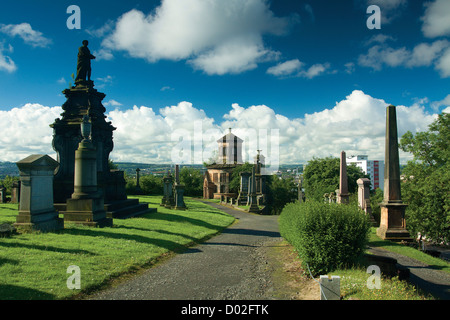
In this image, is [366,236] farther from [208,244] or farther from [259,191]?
[259,191]

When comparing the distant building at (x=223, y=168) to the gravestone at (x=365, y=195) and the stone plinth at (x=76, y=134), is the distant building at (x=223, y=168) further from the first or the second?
the stone plinth at (x=76, y=134)

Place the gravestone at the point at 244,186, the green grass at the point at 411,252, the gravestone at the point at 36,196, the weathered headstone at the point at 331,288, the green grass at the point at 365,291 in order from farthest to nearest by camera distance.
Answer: the gravestone at the point at 244,186 < the gravestone at the point at 36,196 < the green grass at the point at 411,252 < the weathered headstone at the point at 331,288 < the green grass at the point at 365,291

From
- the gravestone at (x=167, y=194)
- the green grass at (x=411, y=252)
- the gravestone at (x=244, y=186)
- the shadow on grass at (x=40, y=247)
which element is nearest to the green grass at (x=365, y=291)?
the green grass at (x=411, y=252)

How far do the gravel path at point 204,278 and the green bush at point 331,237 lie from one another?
3.98ft

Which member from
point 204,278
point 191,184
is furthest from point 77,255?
point 191,184

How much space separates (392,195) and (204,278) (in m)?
9.59

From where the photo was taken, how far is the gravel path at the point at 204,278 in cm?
530

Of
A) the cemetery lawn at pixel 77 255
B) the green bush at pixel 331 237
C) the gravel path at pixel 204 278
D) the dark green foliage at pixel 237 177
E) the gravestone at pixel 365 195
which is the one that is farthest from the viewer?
the dark green foliage at pixel 237 177

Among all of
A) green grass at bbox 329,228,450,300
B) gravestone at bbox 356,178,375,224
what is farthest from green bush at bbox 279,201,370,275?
gravestone at bbox 356,178,375,224

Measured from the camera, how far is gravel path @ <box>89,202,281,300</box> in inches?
209

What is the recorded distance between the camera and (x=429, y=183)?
18.1 m

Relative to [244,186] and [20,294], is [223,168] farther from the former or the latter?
[20,294]
